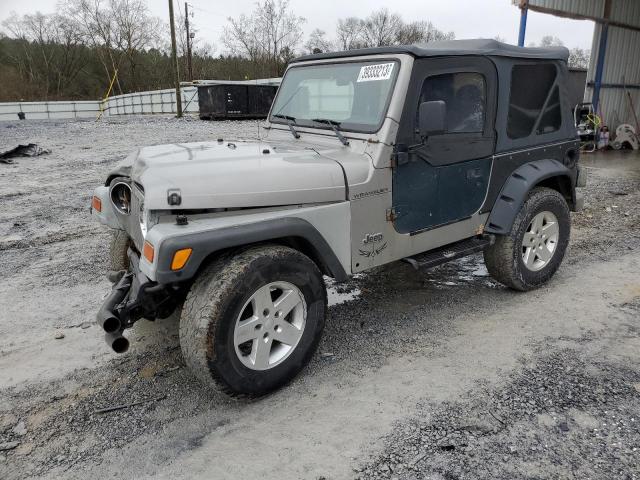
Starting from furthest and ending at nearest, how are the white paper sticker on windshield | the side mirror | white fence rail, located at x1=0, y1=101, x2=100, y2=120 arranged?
white fence rail, located at x1=0, y1=101, x2=100, y2=120, the white paper sticker on windshield, the side mirror

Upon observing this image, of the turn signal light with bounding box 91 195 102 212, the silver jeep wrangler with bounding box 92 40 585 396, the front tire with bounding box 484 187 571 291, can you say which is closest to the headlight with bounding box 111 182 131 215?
the silver jeep wrangler with bounding box 92 40 585 396

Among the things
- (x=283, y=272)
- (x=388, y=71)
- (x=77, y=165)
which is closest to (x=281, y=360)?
(x=283, y=272)

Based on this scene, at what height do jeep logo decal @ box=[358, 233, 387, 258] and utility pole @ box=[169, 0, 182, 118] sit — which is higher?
utility pole @ box=[169, 0, 182, 118]

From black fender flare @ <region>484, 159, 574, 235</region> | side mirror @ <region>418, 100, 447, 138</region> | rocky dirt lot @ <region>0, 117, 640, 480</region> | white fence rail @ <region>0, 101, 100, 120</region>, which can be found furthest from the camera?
white fence rail @ <region>0, 101, 100, 120</region>

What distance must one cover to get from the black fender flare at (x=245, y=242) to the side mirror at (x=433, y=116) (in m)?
1.06

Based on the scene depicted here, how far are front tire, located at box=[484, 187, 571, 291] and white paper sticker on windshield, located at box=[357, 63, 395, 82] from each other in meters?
1.74

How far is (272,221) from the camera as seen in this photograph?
300 centimetres

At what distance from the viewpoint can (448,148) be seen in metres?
3.86

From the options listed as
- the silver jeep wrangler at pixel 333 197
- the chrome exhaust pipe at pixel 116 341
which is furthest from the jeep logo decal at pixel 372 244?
the chrome exhaust pipe at pixel 116 341

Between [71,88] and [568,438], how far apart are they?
60395 mm

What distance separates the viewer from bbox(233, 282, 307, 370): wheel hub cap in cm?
296

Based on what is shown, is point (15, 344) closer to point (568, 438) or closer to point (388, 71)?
point (388, 71)

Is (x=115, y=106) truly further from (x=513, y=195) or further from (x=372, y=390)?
(x=372, y=390)

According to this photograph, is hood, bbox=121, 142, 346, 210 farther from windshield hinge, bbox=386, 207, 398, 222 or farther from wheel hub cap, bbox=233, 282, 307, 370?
wheel hub cap, bbox=233, 282, 307, 370
